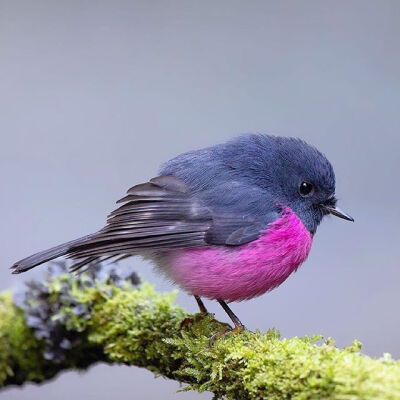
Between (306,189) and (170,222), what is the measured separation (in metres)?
0.83

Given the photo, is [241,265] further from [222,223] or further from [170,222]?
[170,222]

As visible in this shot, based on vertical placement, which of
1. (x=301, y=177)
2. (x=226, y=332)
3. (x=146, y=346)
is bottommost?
(x=226, y=332)

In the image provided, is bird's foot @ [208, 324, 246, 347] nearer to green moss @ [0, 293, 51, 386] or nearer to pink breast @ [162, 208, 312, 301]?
pink breast @ [162, 208, 312, 301]

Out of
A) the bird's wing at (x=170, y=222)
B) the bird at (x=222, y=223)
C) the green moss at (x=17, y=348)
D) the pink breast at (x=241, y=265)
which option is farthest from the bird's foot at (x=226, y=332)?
the green moss at (x=17, y=348)

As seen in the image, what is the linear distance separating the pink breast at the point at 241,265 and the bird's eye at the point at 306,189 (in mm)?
266

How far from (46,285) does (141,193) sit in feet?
2.87

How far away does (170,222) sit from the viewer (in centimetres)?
331

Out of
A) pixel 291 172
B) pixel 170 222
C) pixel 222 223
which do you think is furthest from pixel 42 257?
pixel 291 172

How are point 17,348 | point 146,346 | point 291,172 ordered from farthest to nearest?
point 17,348 → point 291,172 → point 146,346

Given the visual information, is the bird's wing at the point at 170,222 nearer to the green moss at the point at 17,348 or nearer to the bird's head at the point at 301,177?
the bird's head at the point at 301,177

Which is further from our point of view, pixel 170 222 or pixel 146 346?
pixel 146 346

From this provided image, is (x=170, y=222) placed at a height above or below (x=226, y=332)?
above

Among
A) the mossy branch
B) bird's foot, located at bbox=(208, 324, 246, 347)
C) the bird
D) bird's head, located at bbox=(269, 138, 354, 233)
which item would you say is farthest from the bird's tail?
bird's head, located at bbox=(269, 138, 354, 233)

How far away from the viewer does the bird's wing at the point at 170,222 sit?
3254mm
